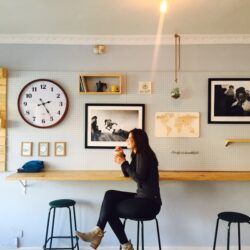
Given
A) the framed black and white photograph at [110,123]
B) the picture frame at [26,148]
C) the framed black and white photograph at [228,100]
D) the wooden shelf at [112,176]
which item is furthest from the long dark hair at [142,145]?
the picture frame at [26,148]

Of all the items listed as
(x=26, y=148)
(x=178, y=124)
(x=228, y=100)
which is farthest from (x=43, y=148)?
(x=228, y=100)

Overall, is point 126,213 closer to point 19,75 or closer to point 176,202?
point 176,202

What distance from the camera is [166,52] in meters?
3.19

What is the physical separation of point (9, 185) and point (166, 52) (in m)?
2.21

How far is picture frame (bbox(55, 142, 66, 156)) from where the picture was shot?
125 inches

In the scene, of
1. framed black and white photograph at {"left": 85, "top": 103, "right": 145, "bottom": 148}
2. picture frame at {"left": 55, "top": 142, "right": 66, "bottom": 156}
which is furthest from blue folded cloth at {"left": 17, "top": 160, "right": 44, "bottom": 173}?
framed black and white photograph at {"left": 85, "top": 103, "right": 145, "bottom": 148}

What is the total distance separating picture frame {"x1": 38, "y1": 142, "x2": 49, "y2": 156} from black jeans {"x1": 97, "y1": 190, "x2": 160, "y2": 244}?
0.93 metres

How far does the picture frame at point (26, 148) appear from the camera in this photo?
3174 mm

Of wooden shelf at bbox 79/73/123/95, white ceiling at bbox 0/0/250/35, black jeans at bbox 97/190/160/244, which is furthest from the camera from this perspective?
wooden shelf at bbox 79/73/123/95

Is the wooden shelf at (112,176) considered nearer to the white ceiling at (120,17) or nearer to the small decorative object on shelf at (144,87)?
the small decorative object on shelf at (144,87)

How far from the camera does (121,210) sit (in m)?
2.52

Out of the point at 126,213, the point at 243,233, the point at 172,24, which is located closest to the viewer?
the point at 126,213

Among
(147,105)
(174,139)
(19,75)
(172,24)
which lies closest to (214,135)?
(174,139)

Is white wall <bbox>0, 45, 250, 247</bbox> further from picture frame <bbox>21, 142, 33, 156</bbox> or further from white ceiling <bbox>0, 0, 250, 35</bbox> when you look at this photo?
white ceiling <bbox>0, 0, 250, 35</bbox>
